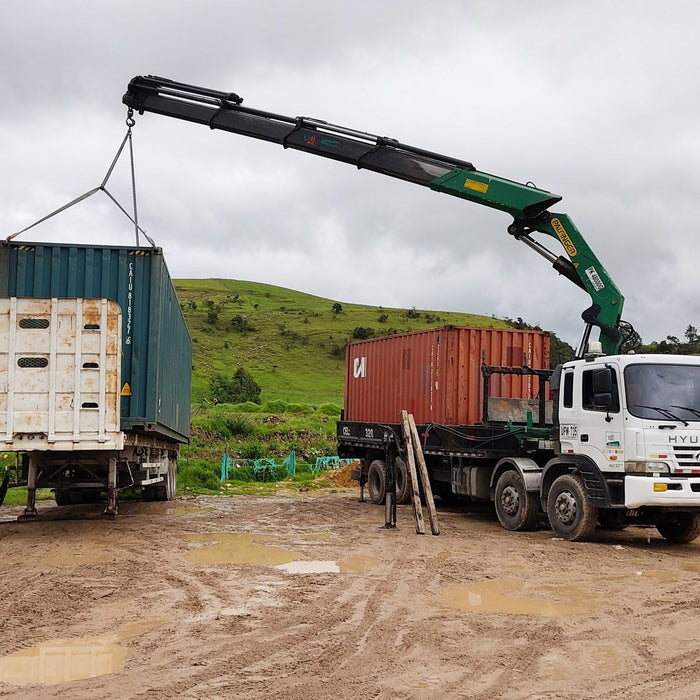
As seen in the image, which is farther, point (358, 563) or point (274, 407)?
point (274, 407)

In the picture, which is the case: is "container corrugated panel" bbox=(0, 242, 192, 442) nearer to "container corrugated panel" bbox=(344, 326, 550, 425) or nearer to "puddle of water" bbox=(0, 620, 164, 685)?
"container corrugated panel" bbox=(344, 326, 550, 425)

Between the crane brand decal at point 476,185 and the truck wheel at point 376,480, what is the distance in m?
6.64

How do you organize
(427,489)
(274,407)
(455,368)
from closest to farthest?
(427,489) < (455,368) < (274,407)

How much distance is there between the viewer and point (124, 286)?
12.2 m

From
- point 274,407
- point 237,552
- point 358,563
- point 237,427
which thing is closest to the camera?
point 358,563

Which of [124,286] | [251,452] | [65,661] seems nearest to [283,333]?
[251,452]

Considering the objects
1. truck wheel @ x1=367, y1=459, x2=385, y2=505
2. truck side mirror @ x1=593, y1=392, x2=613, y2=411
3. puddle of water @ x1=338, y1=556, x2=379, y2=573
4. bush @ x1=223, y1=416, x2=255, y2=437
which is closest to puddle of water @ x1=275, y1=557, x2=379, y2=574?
puddle of water @ x1=338, y1=556, x2=379, y2=573

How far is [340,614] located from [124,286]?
6659 millimetres

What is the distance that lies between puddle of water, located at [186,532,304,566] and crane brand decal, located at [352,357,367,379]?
26.3 feet

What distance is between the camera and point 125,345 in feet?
39.9

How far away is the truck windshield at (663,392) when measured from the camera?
1106 centimetres

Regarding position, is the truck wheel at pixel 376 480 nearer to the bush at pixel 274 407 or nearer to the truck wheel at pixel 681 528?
the truck wheel at pixel 681 528

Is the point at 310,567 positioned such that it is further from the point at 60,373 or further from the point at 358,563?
the point at 60,373

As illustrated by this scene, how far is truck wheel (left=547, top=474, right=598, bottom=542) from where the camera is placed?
11711mm
